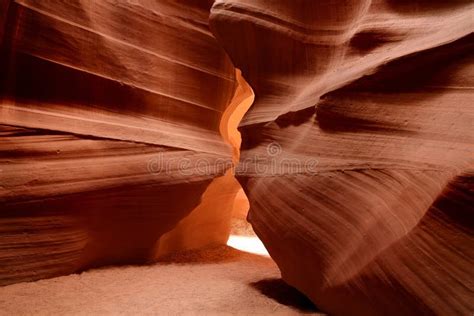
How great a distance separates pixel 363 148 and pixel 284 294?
4.37 feet

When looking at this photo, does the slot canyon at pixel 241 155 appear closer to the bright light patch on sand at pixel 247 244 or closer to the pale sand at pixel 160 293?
the pale sand at pixel 160 293

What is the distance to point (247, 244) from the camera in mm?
5379

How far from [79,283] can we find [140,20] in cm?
233

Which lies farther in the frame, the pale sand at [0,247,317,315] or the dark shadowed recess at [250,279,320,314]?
the dark shadowed recess at [250,279,320,314]

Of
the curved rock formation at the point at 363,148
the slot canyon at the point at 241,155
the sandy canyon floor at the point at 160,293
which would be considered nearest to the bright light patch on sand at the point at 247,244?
the slot canyon at the point at 241,155

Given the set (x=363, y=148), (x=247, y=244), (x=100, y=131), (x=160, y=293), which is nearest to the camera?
(x=363, y=148)

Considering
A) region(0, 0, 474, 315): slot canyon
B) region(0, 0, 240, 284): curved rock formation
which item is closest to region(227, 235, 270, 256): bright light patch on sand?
region(0, 0, 474, 315): slot canyon

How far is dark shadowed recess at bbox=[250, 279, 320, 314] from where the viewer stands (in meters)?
2.35

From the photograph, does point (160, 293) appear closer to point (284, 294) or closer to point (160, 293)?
point (160, 293)

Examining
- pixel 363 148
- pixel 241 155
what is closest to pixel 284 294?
pixel 241 155

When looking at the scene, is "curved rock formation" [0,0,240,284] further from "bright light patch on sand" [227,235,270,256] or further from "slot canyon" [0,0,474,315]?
"bright light patch on sand" [227,235,270,256]

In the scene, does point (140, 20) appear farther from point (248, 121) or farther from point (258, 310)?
point (258, 310)

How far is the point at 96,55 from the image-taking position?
3100 millimetres

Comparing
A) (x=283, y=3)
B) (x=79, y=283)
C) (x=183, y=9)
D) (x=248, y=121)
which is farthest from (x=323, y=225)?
(x=183, y=9)
